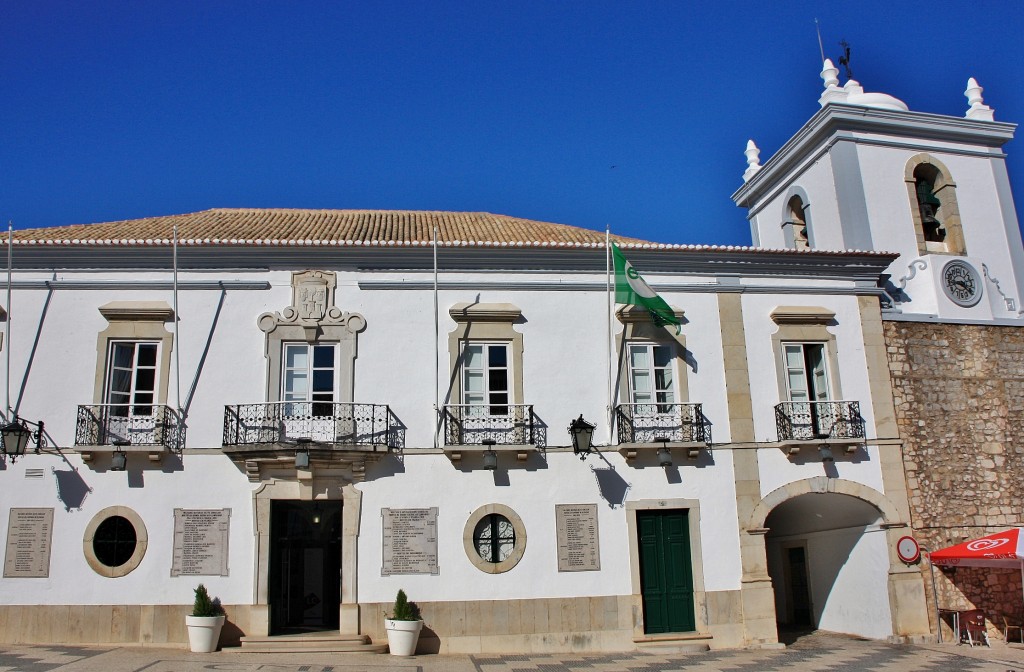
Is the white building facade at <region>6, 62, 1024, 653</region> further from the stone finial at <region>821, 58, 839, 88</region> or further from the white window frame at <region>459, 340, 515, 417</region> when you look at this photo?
the stone finial at <region>821, 58, 839, 88</region>

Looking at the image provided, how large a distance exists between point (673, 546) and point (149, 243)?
9.40 m

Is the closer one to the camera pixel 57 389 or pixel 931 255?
pixel 57 389

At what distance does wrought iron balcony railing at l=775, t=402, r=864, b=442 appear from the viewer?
43.8ft

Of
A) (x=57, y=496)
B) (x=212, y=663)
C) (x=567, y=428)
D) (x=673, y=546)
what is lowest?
(x=212, y=663)

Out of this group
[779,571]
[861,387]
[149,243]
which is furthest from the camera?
[779,571]

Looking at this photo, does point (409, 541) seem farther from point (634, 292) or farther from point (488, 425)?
point (634, 292)

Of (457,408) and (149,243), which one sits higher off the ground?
(149,243)

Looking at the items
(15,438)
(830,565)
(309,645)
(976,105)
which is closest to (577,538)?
(309,645)

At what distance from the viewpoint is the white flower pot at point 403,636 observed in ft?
38.0

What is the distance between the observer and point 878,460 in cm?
1355

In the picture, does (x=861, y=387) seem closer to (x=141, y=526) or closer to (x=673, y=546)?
(x=673, y=546)

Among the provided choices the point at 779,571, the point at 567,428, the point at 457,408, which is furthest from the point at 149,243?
the point at 779,571

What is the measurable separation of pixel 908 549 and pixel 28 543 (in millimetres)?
13351

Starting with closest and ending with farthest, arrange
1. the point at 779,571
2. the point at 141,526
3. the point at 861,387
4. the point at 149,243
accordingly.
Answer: the point at 141,526 < the point at 149,243 < the point at 861,387 < the point at 779,571
